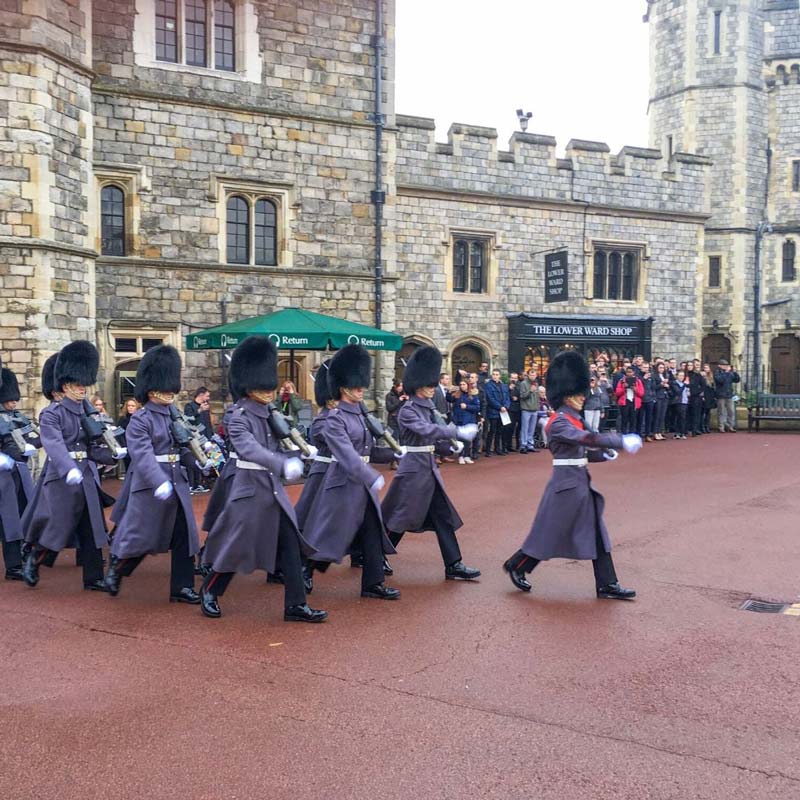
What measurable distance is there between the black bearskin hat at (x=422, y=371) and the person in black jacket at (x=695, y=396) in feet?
43.6

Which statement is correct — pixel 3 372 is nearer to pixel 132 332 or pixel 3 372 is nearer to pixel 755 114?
pixel 132 332

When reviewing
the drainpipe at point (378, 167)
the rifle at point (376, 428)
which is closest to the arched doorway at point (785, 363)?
the drainpipe at point (378, 167)

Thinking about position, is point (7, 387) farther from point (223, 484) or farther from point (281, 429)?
point (281, 429)

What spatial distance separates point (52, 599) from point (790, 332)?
27630 millimetres

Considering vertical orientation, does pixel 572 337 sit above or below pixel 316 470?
above

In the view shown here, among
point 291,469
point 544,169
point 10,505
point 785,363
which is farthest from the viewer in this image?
point 785,363

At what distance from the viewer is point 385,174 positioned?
684 inches

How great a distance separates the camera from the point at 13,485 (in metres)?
7.82

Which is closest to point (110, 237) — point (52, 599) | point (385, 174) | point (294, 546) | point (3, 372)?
point (385, 174)

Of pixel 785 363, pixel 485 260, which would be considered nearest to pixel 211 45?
pixel 485 260

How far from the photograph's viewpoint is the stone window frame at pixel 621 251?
2328 centimetres

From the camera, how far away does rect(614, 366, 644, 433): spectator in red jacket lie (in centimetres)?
1869

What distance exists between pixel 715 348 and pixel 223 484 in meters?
25.9

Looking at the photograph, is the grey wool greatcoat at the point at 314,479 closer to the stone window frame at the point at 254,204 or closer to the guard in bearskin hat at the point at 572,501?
the guard in bearskin hat at the point at 572,501
